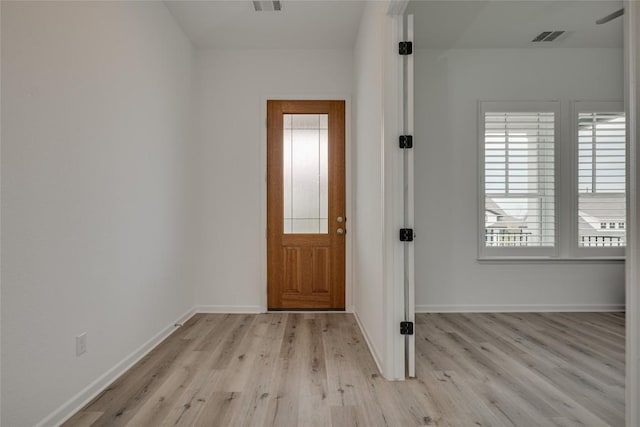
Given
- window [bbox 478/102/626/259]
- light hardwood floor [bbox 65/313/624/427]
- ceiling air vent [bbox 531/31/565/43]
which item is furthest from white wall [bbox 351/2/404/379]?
ceiling air vent [bbox 531/31/565/43]

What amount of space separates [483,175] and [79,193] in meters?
3.74

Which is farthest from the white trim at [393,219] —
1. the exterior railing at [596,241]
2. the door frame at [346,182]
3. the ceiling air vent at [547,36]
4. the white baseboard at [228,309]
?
the exterior railing at [596,241]

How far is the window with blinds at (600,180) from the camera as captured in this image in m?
4.10

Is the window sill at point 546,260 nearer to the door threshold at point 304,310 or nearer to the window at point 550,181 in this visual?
the window at point 550,181

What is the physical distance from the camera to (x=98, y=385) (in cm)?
225

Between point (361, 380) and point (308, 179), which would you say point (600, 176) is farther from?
point (361, 380)

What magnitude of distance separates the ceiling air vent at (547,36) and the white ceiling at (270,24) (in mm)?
1905

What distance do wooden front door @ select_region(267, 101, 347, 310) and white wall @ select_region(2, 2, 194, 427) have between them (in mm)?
1172

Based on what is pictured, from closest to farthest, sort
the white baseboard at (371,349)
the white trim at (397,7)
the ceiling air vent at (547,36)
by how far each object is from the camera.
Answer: the white trim at (397,7)
the white baseboard at (371,349)
the ceiling air vent at (547,36)

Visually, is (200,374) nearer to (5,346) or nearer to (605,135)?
(5,346)

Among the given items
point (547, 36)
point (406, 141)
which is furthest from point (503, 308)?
point (547, 36)

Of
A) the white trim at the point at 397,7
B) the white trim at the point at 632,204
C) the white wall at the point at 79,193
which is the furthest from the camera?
the white trim at the point at 397,7

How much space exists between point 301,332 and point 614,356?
8.09ft

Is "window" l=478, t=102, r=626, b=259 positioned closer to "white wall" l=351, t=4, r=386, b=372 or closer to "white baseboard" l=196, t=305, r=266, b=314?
"white wall" l=351, t=4, r=386, b=372
